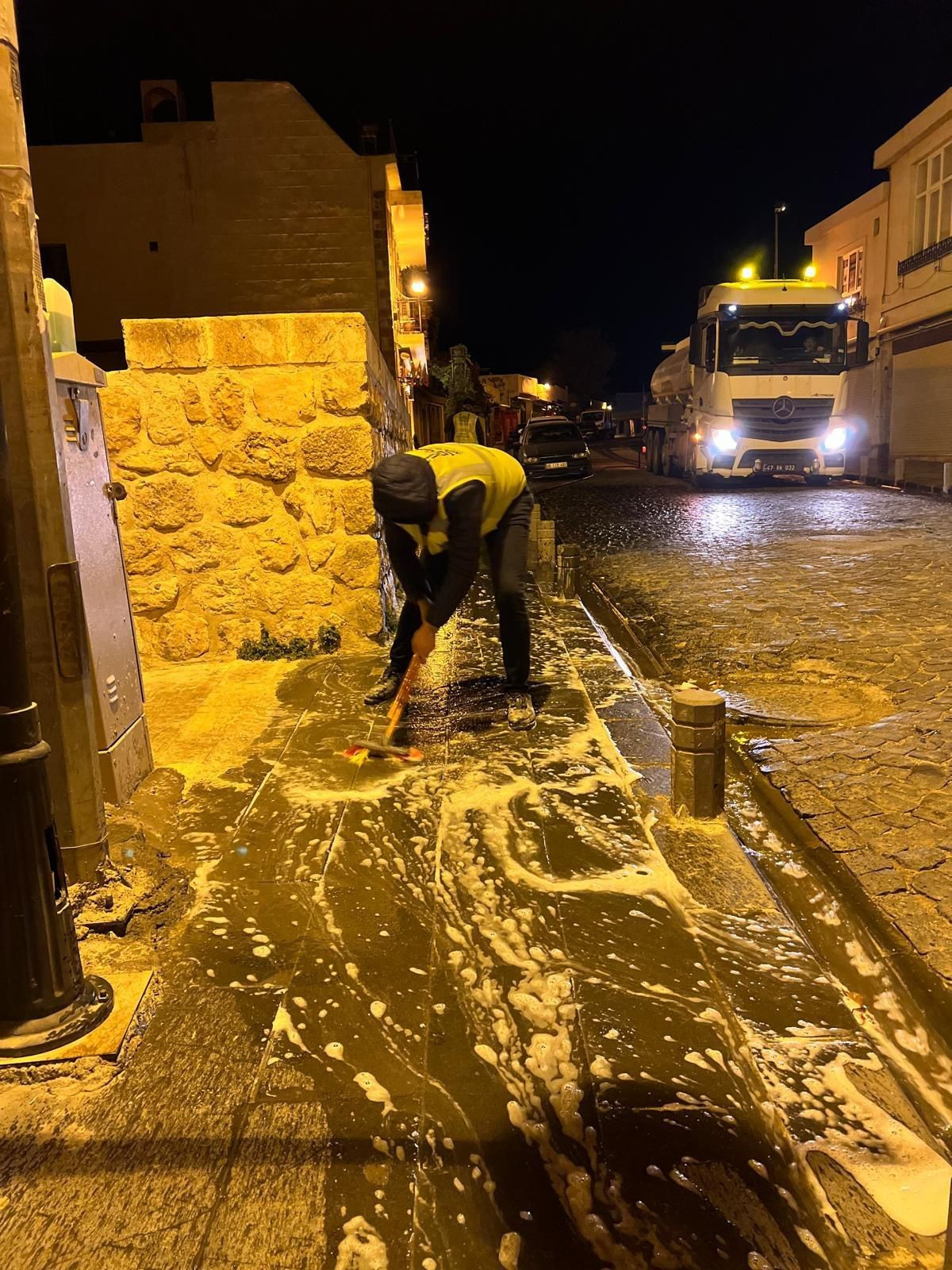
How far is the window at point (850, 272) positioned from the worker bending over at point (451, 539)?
2394 cm

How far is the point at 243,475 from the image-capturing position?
18.2ft

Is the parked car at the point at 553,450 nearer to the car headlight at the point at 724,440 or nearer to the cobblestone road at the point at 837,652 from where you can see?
the car headlight at the point at 724,440

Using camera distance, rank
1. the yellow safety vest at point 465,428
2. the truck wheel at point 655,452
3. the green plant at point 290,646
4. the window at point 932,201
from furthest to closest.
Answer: the yellow safety vest at point 465,428 → the truck wheel at point 655,452 → the window at point 932,201 → the green plant at point 290,646

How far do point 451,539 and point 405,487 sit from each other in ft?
1.11

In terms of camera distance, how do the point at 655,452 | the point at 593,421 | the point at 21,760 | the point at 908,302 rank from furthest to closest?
the point at 593,421, the point at 655,452, the point at 908,302, the point at 21,760

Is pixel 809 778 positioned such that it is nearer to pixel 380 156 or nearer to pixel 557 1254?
pixel 557 1254

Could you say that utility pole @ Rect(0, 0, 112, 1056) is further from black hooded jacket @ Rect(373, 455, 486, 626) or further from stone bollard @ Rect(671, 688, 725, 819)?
stone bollard @ Rect(671, 688, 725, 819)

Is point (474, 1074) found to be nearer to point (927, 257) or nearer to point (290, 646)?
point (290, 646)

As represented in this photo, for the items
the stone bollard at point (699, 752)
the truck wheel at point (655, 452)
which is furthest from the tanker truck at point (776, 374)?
the stone bollard at point (699, 752)

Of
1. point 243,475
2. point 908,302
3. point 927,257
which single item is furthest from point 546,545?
point 908,302

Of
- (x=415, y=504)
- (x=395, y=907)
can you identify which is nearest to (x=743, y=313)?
(x=415, y=504)

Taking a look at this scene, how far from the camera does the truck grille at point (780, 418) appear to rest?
1733cm

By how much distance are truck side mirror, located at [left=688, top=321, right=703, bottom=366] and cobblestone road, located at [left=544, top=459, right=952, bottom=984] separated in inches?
210

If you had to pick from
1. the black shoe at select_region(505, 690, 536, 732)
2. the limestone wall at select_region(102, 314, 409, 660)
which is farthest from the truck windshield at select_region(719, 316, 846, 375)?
the black shoe at select_region(505, 690, 536, 732)
